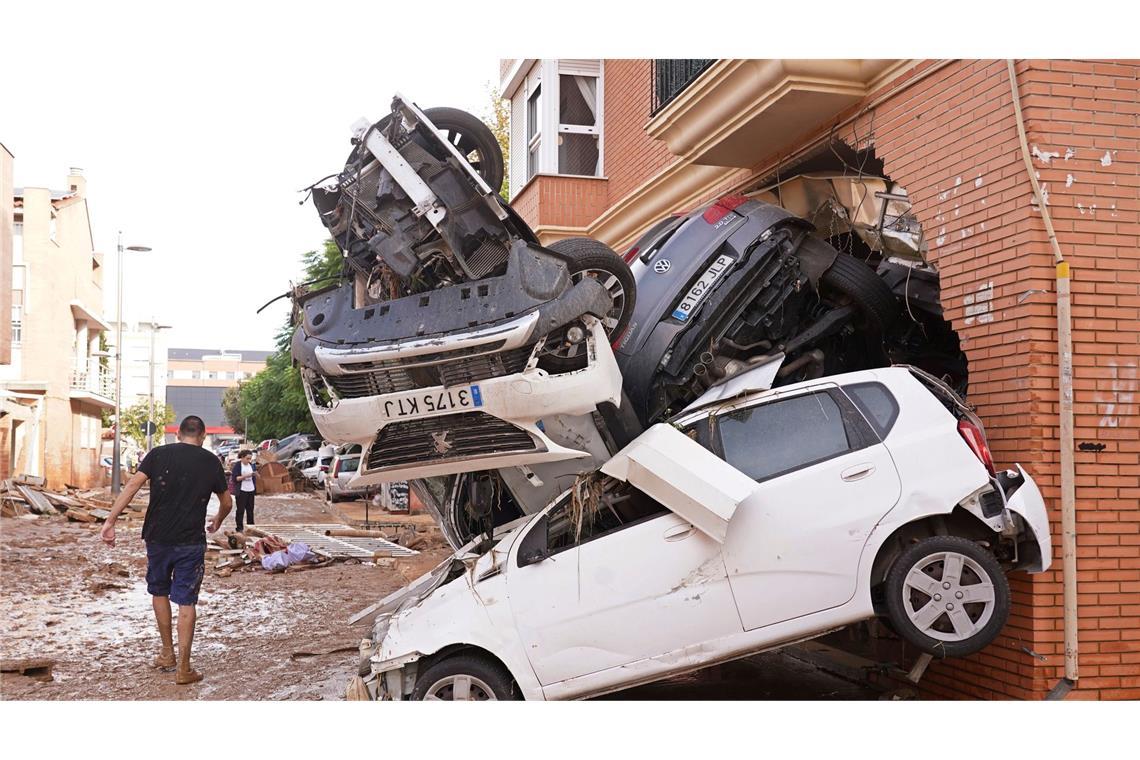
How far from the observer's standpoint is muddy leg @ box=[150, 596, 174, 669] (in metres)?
7.64

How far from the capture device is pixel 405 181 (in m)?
6.45

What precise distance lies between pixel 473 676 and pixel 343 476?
21393mm

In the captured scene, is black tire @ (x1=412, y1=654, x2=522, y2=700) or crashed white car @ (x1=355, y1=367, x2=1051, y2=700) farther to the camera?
black tire @ (x1=412, y1=654, x2=522, y2=700)

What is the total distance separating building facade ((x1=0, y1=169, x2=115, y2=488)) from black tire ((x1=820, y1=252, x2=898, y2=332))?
2991 centimetres

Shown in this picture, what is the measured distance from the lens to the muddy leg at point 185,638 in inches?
294

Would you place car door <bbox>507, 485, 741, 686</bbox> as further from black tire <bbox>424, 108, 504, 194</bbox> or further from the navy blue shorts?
the navy blue shorts

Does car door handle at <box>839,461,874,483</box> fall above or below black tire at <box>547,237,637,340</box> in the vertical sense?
below

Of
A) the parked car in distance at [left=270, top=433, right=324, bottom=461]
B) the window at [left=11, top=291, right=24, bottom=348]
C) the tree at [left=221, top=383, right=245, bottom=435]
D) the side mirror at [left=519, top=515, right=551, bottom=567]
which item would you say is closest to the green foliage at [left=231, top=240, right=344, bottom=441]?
the parked car in distance at [left=270, top=433, right=324, bottom=461]

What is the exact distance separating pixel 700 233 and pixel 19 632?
25.2 feet

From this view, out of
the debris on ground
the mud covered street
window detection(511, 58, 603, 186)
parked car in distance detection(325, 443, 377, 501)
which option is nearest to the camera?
the mud covered street

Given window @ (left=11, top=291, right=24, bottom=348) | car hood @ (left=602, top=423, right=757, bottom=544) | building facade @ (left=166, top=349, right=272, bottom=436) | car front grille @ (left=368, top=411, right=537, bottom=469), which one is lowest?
car hood @ (left=602, top=423, right=757, bottom=544)

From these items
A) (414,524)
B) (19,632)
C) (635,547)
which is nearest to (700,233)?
(635,547)

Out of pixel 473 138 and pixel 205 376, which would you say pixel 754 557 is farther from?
pixel 205 376

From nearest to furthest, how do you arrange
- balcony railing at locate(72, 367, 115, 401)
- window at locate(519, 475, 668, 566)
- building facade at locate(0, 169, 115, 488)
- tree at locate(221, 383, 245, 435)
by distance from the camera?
window at locate(519, 475, 668, 566), building facade at locate(0, 169, 115, 488), balcony railing at locate(72, 367, 115, 401), tree at locate(221, 383, 245, 435)
